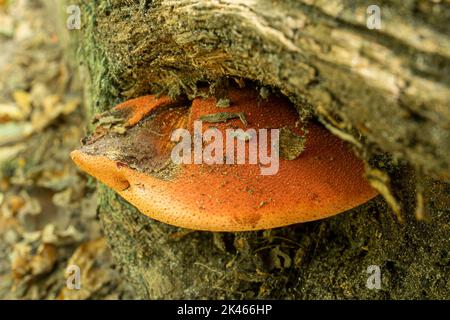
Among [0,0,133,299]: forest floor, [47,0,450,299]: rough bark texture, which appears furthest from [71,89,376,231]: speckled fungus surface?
[0,0,133,299]: forest floor

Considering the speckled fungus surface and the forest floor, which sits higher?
the speckled fungus surface

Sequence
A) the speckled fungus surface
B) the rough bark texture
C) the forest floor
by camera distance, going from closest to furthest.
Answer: the rough bark texture
the speckled fungus surface
the forest floor

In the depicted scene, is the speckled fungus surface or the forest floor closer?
the speckled fungus surface

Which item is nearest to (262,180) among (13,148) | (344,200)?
(344,200)

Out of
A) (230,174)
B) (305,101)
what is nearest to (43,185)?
(230,174)

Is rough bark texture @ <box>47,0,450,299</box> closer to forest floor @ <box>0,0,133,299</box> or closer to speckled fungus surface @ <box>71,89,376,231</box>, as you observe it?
speckled fungus surface @ <box>71,89,376,231</box>

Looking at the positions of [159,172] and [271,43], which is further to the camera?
[159,172]
